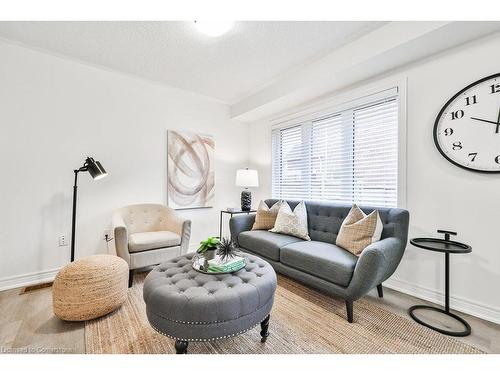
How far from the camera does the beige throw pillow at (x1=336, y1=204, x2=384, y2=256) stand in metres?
1.99

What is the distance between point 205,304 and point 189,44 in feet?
7.95

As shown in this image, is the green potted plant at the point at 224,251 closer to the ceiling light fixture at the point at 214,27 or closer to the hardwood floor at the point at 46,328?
the hardwood floor at the point at 46,328

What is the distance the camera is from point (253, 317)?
1.32 m

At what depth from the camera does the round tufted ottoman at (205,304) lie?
3.91 feet

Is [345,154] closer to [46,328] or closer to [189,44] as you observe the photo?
[189,44]

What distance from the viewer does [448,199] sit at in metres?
2.00

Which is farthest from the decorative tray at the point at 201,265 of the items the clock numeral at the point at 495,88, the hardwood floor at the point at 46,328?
the clock numeral at the point at 495,88

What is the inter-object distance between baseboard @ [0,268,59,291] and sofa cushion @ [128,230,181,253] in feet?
3.16

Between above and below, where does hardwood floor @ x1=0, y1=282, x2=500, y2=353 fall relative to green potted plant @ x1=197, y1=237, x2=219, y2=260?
below

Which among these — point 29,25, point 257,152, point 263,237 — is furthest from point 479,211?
point 29,25

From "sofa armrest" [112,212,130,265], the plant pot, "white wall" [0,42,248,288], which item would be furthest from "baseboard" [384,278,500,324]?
"white wall" [0,42,248,288]

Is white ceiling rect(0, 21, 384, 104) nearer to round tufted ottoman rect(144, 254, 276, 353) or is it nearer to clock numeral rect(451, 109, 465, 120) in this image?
clock numeral rect(451, 109, 465, 120)

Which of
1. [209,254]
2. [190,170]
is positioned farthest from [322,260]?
[190,170]

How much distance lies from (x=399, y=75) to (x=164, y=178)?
10.5ft
